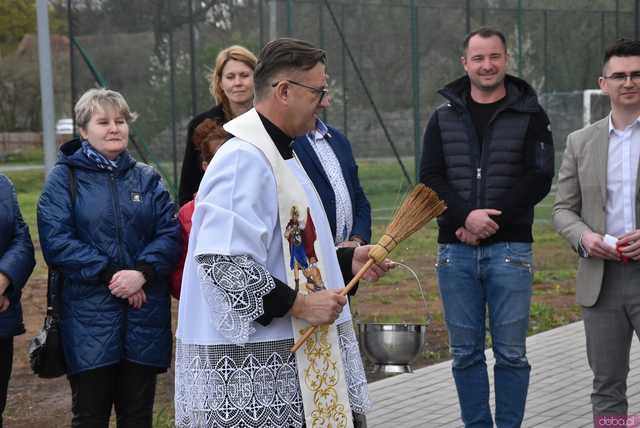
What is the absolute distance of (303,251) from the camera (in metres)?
3.73

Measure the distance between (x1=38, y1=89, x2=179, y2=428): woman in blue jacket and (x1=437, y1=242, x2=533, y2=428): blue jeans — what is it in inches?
62.0

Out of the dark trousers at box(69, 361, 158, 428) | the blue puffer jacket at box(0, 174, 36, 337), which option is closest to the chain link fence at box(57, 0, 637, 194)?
the blue puffer jacket at box(0, 174, 36, 337)

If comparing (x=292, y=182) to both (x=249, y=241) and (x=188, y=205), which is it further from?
(x=188, y=205)

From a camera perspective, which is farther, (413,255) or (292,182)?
(413,255)

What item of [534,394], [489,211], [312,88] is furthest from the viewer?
[534,394]

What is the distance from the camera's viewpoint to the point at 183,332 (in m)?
3.77

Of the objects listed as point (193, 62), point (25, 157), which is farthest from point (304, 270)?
point (25, 157)

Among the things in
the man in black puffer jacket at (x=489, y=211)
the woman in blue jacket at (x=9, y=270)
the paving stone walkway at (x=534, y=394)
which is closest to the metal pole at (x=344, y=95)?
the paving stone walkway at (x=534, y=394)

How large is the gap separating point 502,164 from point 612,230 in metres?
0.68

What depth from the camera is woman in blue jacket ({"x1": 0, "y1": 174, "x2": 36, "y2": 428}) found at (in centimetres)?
515

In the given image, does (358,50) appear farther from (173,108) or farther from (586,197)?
(586,197)

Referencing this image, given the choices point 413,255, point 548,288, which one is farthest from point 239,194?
point 413,255

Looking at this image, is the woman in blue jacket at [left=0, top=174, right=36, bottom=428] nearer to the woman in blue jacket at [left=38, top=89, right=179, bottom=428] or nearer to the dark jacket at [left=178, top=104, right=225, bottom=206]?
the woman in blue jacket at [left=38, top=89, right=179, bottom=428]

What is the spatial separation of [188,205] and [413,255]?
934cm
